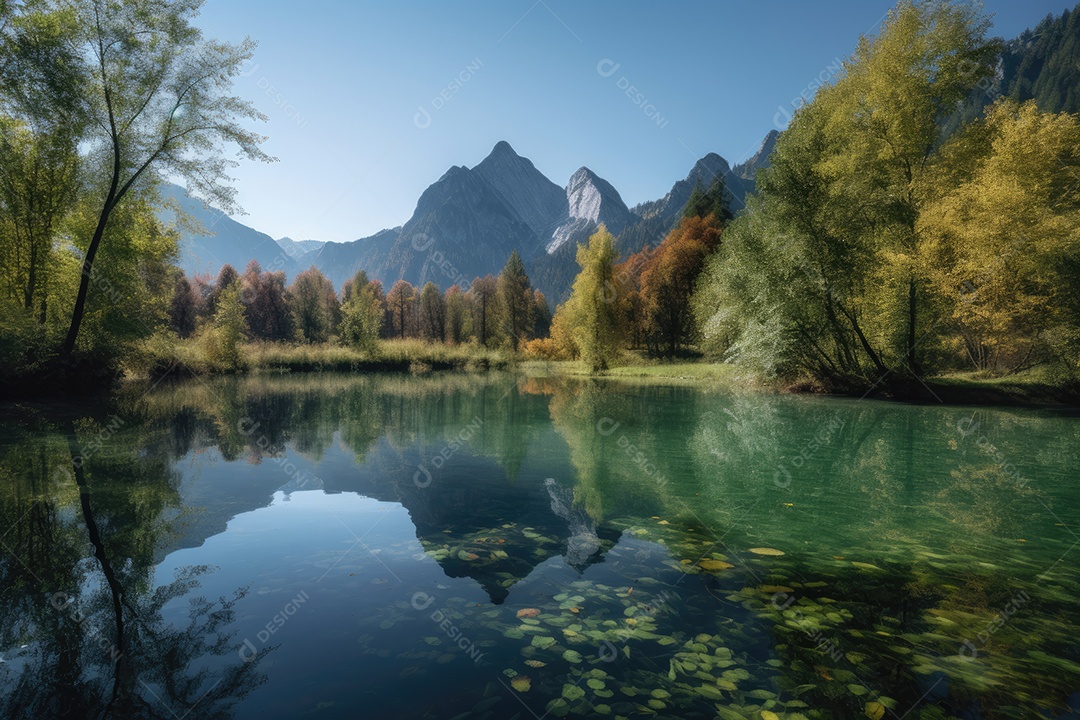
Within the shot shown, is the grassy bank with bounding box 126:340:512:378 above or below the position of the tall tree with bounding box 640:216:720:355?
below

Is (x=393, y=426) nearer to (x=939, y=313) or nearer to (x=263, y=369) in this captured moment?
(x=939, y=313)

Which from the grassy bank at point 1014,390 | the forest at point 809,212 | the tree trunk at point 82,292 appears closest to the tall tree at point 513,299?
the forest at point 809,212

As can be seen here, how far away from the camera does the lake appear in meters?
3.23

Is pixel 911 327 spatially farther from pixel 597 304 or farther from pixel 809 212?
pixel 597 304

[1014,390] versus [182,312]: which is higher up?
[182,312]

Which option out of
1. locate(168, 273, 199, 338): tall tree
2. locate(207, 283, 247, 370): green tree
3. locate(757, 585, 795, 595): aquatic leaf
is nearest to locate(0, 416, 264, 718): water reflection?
locate(757, 585, 795, 595): aquatic leaf

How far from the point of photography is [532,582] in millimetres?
5023

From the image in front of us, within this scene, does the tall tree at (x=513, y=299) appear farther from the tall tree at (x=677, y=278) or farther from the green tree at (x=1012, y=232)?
the green tree at (x=1012, y=232)

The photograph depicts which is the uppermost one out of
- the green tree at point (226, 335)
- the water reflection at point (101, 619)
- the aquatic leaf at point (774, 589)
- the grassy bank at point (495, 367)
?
the green tree at point (226, 335)

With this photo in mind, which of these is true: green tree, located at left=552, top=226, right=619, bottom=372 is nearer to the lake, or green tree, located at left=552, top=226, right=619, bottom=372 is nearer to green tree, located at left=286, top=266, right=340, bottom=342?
the lake

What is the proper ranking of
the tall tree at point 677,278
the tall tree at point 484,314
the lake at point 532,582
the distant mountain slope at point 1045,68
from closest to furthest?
the lake at point 532,582
the tall tree at point 677,278
the tall tree at point 484,314
the distant mountain slope at point 1045,68

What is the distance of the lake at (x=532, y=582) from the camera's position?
10.6 feet

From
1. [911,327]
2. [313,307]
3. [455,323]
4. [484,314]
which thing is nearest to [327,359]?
[313,307]

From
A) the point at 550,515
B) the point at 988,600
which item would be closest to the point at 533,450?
the point at 550,515
